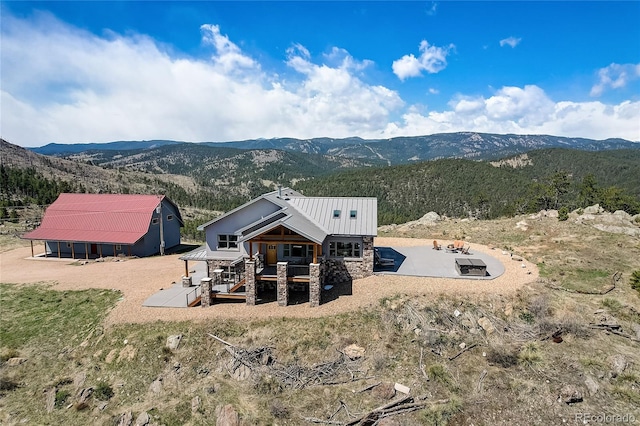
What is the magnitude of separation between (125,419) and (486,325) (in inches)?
706

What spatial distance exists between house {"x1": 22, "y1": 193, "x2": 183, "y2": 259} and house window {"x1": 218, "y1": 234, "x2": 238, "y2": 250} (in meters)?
14.6

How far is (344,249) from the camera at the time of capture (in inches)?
914

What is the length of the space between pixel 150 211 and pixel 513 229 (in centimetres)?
3923

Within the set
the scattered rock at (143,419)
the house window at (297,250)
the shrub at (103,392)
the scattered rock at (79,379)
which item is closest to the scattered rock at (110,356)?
the scattered rock at (79,379)

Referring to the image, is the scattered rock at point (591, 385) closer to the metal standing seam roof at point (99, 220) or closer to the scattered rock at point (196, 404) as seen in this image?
the scattered rock at point (196, 404)

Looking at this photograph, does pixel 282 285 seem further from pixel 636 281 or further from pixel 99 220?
pixel 99 220

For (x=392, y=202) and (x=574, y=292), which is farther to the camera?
(x=392, y=202)

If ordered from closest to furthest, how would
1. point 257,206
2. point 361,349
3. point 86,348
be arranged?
1. point 361,349
2. point 86,348
3. point 257,206

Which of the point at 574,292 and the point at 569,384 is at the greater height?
the point at 574,292

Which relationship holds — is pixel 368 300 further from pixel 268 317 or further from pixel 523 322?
pixel 523 322

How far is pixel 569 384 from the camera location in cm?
1427

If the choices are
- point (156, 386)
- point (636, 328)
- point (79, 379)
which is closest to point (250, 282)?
point (156, 386)

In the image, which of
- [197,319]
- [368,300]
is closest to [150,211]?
[197,319]

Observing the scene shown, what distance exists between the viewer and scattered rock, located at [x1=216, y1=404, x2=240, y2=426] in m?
13.4
